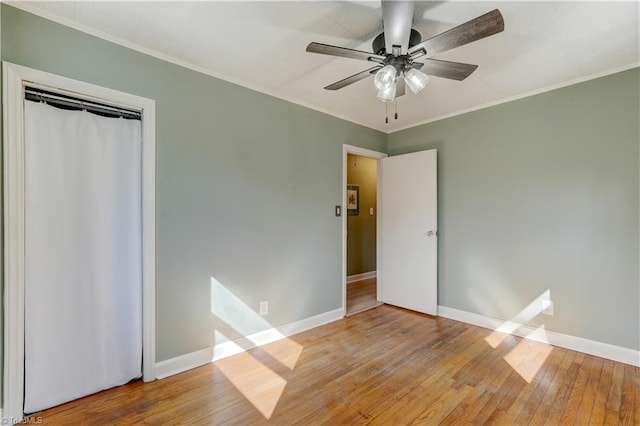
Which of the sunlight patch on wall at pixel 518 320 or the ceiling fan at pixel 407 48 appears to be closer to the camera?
the ceiling fan at pixel 407 48

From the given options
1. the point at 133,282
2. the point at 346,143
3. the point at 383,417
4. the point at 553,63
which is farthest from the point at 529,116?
the point at 133,282

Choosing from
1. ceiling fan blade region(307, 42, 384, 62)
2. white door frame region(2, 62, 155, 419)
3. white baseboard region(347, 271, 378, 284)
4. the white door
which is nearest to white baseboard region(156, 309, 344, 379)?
white door frame region(2, 62, 155, 419)

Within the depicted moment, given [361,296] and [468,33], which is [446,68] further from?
[361,296]

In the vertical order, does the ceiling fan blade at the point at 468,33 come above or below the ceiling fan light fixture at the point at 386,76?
above

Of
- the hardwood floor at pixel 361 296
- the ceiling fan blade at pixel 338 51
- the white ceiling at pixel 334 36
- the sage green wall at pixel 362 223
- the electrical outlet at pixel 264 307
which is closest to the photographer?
the ceiling fan blade at pixel 338 51

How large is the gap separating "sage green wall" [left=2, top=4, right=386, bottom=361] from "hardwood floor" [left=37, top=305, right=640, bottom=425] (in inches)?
15.0

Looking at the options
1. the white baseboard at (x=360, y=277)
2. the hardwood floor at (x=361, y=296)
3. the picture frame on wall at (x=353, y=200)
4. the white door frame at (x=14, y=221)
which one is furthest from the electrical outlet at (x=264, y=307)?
the picture frame on wall at (x=353, y=200)

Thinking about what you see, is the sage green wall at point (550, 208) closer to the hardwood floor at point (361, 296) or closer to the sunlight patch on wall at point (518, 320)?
the sunlight patch on wall at point (518, 320)

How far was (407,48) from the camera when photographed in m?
1.71

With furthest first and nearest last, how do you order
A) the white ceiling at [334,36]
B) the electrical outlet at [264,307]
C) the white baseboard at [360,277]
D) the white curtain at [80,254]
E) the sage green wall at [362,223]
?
1. the sage green wall at [362,223]
2. the white baseboard at [360,277]
3. the electrical outlet at [264,307]
4. the white curtain at [80,254]
5. the white ceiling at [334,36]

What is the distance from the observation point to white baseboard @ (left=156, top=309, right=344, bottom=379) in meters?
2.26

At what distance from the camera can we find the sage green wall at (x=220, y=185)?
198cm

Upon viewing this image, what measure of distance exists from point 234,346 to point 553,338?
2.94 meters

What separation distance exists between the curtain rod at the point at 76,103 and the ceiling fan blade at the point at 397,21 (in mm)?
1821
